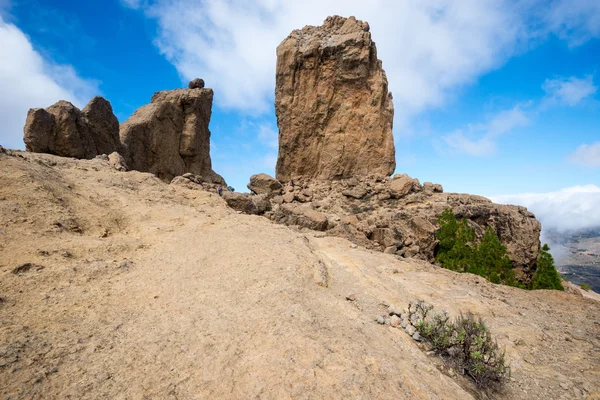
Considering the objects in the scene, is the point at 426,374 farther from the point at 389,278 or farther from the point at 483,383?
the point at 389,278

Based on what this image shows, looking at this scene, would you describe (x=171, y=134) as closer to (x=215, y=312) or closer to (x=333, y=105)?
(x=333, y=105)

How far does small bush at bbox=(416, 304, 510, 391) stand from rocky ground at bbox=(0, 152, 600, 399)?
18 centimetres

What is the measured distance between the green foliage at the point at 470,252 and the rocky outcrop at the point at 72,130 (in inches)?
879

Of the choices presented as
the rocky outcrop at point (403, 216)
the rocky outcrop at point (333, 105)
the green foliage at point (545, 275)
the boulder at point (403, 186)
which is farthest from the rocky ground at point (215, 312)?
the rocky outcrop at point (333, 105)

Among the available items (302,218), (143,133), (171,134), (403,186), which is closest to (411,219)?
(403,186)

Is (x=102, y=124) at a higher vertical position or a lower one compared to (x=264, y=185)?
higher

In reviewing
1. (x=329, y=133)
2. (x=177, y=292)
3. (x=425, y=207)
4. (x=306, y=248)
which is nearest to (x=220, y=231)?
(x=306, y=248)

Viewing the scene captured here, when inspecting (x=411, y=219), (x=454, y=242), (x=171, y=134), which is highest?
(x=171, y=134)

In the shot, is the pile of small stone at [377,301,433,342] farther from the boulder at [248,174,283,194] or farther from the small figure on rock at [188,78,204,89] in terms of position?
the small figure on rock at [188,78,204,89]

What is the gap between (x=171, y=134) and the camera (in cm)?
3094

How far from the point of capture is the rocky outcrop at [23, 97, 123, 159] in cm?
1767

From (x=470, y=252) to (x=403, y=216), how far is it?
3.99 m

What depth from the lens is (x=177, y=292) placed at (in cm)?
471

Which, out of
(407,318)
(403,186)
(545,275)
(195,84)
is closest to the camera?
(407,318)
